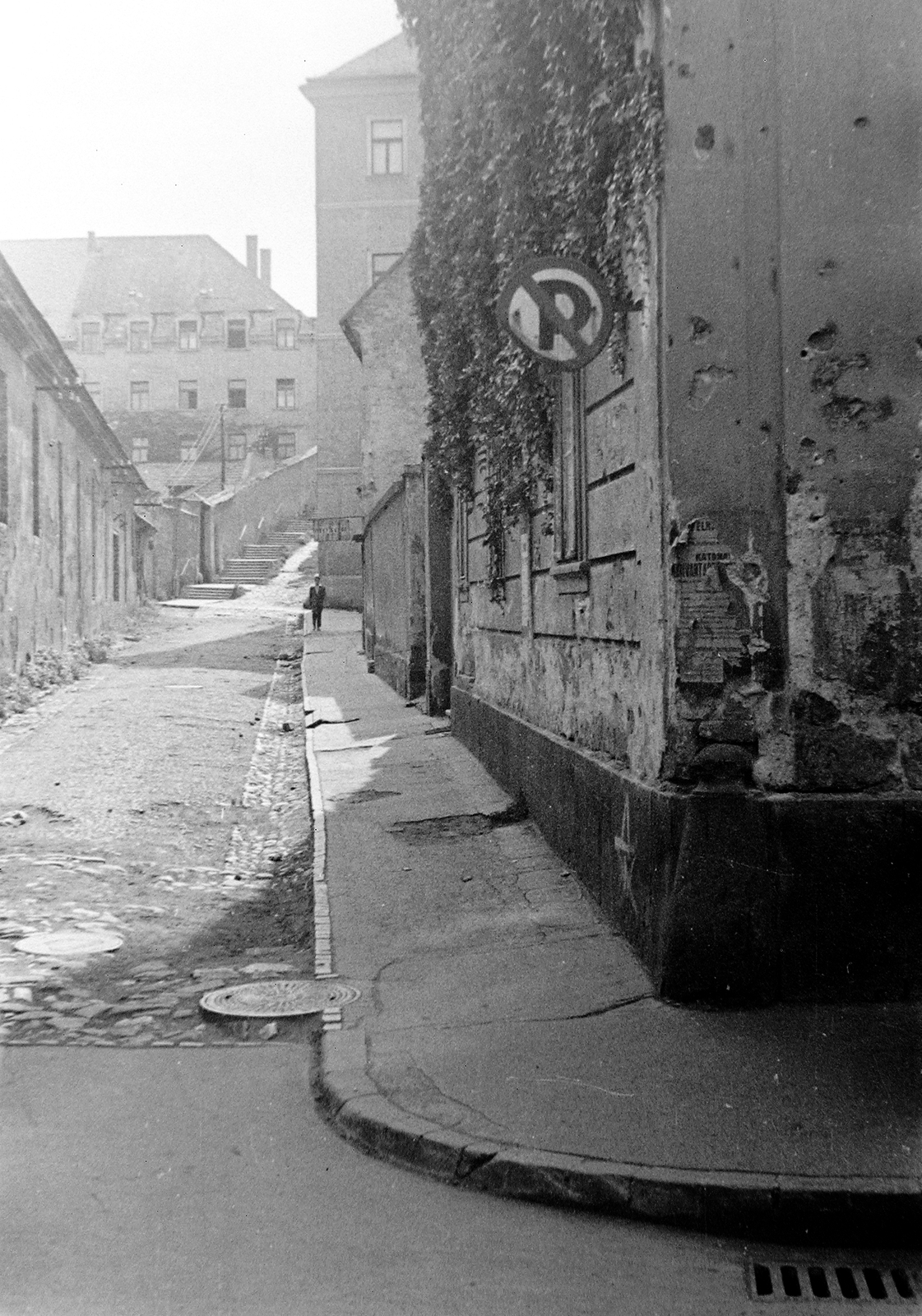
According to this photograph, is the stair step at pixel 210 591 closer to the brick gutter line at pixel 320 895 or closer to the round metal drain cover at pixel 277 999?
the brick gutter line at pixel 320 895

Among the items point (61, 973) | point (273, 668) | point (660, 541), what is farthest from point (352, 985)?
point (273, 668)

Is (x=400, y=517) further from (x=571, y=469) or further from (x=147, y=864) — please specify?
(x=571, y=469)

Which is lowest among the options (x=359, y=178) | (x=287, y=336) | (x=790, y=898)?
(x=790, y=898)

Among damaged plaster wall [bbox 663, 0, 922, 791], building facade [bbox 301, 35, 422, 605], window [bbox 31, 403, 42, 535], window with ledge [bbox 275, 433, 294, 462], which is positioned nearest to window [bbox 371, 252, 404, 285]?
building facade [bbox 301, 35, 422, 605]

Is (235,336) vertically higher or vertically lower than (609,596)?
higher

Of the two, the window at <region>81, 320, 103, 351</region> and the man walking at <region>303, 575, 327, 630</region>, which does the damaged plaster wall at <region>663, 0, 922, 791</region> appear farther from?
the window at <region>81, 320, 103, 351</region>

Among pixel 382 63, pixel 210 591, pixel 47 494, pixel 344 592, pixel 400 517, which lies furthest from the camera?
pixel 210 591

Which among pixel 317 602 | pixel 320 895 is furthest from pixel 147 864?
pixel 317 602

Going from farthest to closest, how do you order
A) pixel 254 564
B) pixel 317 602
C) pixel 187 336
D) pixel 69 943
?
pixel 187 336, pixel 254 564, pixel 317 602, pixel 69 943

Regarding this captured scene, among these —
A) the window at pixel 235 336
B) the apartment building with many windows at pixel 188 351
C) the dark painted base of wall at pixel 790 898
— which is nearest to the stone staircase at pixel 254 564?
the apartment building with many windows at pixel 188 351

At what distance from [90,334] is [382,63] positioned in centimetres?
3181

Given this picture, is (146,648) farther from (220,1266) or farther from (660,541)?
(220,1266)

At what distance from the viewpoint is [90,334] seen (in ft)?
218

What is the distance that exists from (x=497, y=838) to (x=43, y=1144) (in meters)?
4.54
